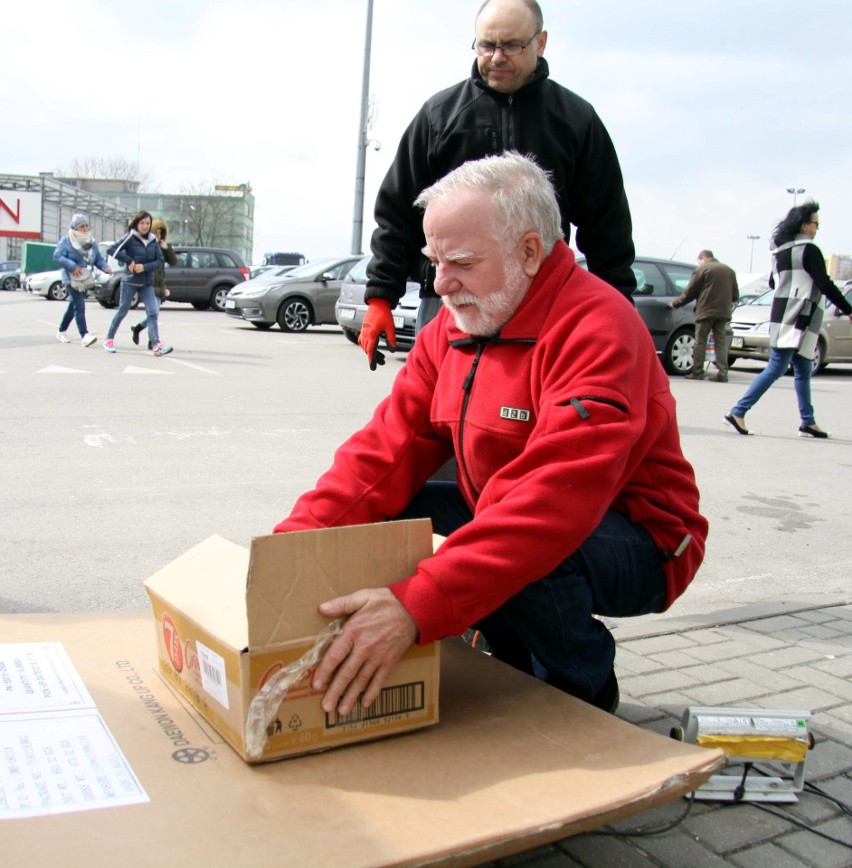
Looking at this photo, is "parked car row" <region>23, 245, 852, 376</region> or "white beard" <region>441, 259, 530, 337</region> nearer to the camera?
"white beard" <region>441, 259, 530, 337</region>

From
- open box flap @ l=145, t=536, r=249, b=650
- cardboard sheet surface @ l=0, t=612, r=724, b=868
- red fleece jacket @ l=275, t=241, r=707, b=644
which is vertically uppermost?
red fleece jacket @ l=275, t=241, r=707, b=644

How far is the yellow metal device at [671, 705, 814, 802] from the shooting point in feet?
7.48

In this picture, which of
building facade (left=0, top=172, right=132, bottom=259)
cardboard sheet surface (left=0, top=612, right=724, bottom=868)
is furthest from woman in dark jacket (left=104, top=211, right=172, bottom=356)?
building facade (left=0, top=172, right=132, bottom=259)

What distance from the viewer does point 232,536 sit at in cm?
460

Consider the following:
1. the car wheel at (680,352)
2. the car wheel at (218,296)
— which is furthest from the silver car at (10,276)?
the car wheel at (680,352)

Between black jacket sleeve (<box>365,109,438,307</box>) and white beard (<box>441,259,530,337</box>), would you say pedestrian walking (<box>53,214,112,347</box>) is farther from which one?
white beard (<box>441,259,530,337</box>)

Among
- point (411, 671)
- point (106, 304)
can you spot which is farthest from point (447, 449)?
point (106, 304)

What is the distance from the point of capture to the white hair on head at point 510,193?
7.32ft

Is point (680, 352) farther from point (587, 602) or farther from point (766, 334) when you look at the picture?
point (587, 602)

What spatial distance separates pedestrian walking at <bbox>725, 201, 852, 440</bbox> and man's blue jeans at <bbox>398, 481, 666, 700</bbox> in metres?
6.34

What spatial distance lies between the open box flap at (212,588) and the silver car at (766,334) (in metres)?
14.5

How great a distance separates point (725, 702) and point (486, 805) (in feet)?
4.17

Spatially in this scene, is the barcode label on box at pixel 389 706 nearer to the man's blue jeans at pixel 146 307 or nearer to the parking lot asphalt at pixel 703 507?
the parking lot asphalt at pixel 703 507

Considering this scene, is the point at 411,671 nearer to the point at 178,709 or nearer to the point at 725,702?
the point at 178,709
